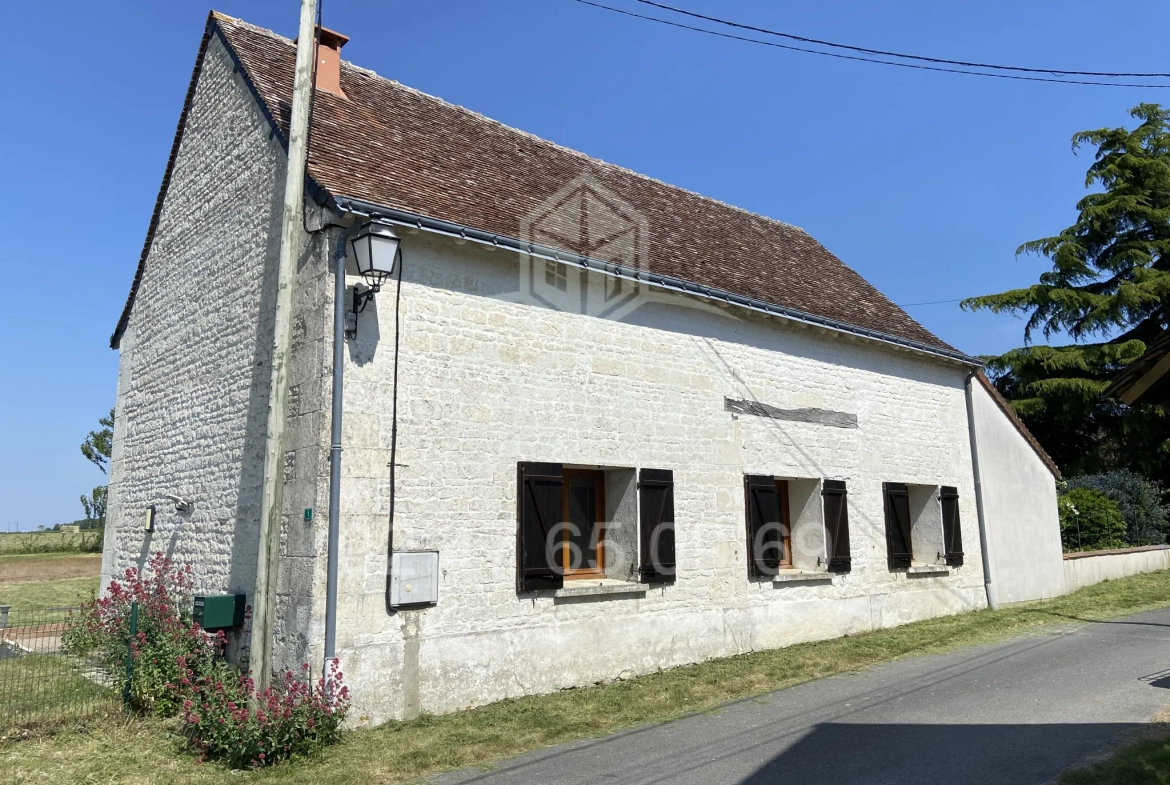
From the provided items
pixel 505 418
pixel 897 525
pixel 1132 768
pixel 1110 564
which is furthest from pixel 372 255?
pixel 1110 564

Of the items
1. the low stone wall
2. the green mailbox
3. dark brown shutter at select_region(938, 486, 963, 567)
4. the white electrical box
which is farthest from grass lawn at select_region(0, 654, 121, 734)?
the low stone wall

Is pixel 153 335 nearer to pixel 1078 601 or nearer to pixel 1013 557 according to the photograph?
pixel 1013 557

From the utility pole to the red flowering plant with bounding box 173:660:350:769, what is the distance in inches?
10.8

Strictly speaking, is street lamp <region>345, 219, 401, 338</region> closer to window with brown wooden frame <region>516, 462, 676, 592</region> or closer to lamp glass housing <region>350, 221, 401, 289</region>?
lamp glass housing <region>350, 221, 401, 289</region>

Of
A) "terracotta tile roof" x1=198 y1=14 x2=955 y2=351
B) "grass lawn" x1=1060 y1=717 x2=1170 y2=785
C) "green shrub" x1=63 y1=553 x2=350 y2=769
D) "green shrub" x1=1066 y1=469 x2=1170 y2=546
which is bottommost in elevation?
"grass lawn" x1=1060 y1=717 x2=1170 y2=785

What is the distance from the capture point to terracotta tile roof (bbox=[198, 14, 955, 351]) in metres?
8.27

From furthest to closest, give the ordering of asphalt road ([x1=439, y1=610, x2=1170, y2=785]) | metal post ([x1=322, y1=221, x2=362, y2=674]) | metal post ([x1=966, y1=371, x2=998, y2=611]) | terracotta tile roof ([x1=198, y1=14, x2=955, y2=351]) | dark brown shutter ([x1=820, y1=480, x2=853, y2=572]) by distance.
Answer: metal post ([x1=966, y1=371, x2=998, y2=611]) < dark brown shutter ([x1=820, y1=480, x2=853, y2=572]) < terracotta tile roof ([x1=198, y1=14, x2=955, y2=351]) < metal post ([x1=322, y1=221, x2=362, y2=674]) < asphalt road ([x1=439, y1=610, x2=1170, y2=785])

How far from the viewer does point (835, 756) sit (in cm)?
552

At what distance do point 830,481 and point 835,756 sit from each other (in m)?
6.06

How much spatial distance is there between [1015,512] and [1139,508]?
691 cm

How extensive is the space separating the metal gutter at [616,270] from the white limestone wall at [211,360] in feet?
2.72

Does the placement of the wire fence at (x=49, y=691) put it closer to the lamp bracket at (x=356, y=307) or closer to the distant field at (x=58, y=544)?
the lamp bracket at (x=356, y=307)

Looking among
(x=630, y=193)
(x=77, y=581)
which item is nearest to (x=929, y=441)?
(x=630, y=193)

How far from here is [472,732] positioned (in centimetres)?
653
